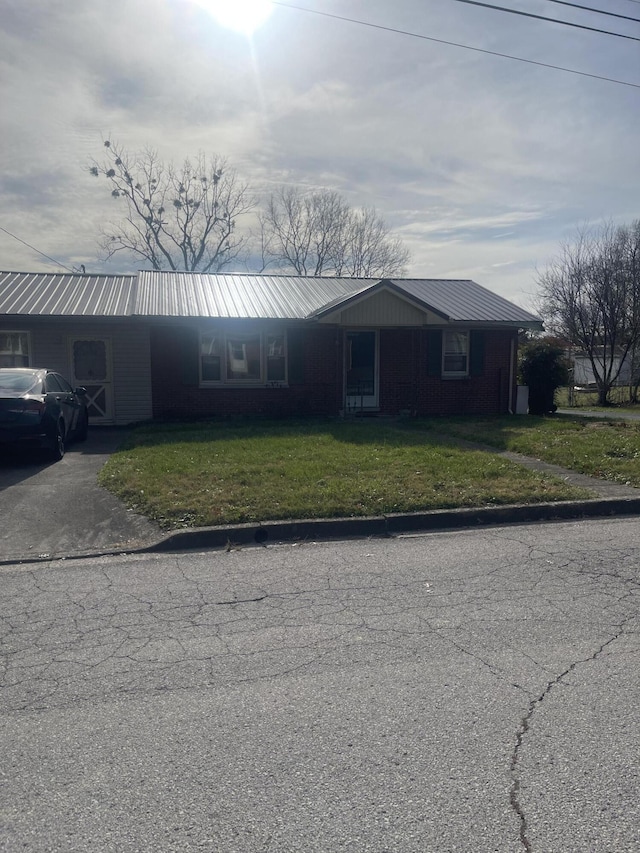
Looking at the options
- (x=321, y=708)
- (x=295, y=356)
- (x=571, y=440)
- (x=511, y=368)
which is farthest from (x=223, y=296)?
(x=321, y=708)

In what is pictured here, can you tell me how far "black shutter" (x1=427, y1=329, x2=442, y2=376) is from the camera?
18266 millimetres

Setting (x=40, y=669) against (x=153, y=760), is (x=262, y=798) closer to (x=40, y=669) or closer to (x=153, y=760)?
(x=153, y=760)

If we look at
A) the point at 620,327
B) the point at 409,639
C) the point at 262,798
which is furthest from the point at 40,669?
A: the point at 620,327

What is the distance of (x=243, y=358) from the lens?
17531mm

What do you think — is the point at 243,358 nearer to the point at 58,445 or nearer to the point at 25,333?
the point at 25,333

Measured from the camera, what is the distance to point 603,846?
8.55ft

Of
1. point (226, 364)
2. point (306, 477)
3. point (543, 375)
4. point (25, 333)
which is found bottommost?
point (306, 477)

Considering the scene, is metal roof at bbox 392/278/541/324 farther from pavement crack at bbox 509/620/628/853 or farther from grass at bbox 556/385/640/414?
pavement crack at bbox 509/620/628/853

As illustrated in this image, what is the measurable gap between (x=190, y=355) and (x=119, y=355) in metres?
1.68

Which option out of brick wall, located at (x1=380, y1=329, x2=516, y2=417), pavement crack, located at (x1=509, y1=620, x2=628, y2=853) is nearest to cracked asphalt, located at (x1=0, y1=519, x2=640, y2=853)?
pavement crack, located at (x1=509, y1=620, x2=628, y2=853)

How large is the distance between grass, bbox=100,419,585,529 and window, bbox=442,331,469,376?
559 cm

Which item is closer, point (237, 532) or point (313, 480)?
point (237, 532)

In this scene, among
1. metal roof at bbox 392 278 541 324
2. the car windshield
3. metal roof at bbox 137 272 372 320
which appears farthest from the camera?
metal roof at bbox 392 278 541 324

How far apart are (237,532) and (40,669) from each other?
123 inches
